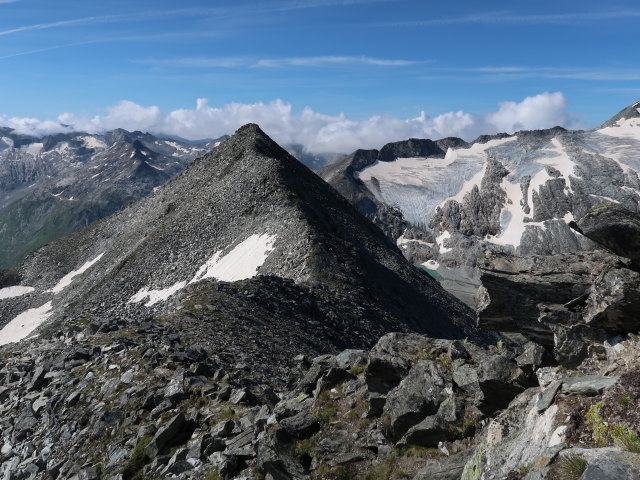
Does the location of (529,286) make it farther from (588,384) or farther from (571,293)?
(588,384)

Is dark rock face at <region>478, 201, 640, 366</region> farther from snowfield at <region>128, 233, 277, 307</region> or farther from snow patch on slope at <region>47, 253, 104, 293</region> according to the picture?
snow patch on slope at <region>47, 253, 104, 293</region>

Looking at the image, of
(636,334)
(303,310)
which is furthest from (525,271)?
Answer: (303,310)

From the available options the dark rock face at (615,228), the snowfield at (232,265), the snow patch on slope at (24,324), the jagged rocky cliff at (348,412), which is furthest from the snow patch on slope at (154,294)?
the dark rock face at (615,228)

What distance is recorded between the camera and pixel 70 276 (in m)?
107

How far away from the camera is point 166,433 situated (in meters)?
21.2

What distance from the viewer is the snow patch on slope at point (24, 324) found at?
84.2 meters

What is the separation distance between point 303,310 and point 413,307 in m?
30.3

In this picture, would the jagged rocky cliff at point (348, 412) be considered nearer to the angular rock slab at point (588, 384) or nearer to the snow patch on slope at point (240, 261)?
the angular rock slab at point (588, 384)

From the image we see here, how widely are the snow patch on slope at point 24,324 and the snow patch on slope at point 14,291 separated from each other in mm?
13345

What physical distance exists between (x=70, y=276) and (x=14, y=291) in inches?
519

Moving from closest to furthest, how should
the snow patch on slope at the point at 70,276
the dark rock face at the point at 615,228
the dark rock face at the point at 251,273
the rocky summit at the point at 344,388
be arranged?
the rocky summit at the point at 344,388 → the dark rock face at the point at 615,228 → the dark rock face at the point at 251,273 → the snow patch on slope at the point at 70,276

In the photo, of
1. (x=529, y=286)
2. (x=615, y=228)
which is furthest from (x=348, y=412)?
(x=615, y=228)

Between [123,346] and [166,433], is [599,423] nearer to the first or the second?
[166,433]

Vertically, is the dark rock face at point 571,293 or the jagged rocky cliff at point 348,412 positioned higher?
the dark rock face at point 571,293
